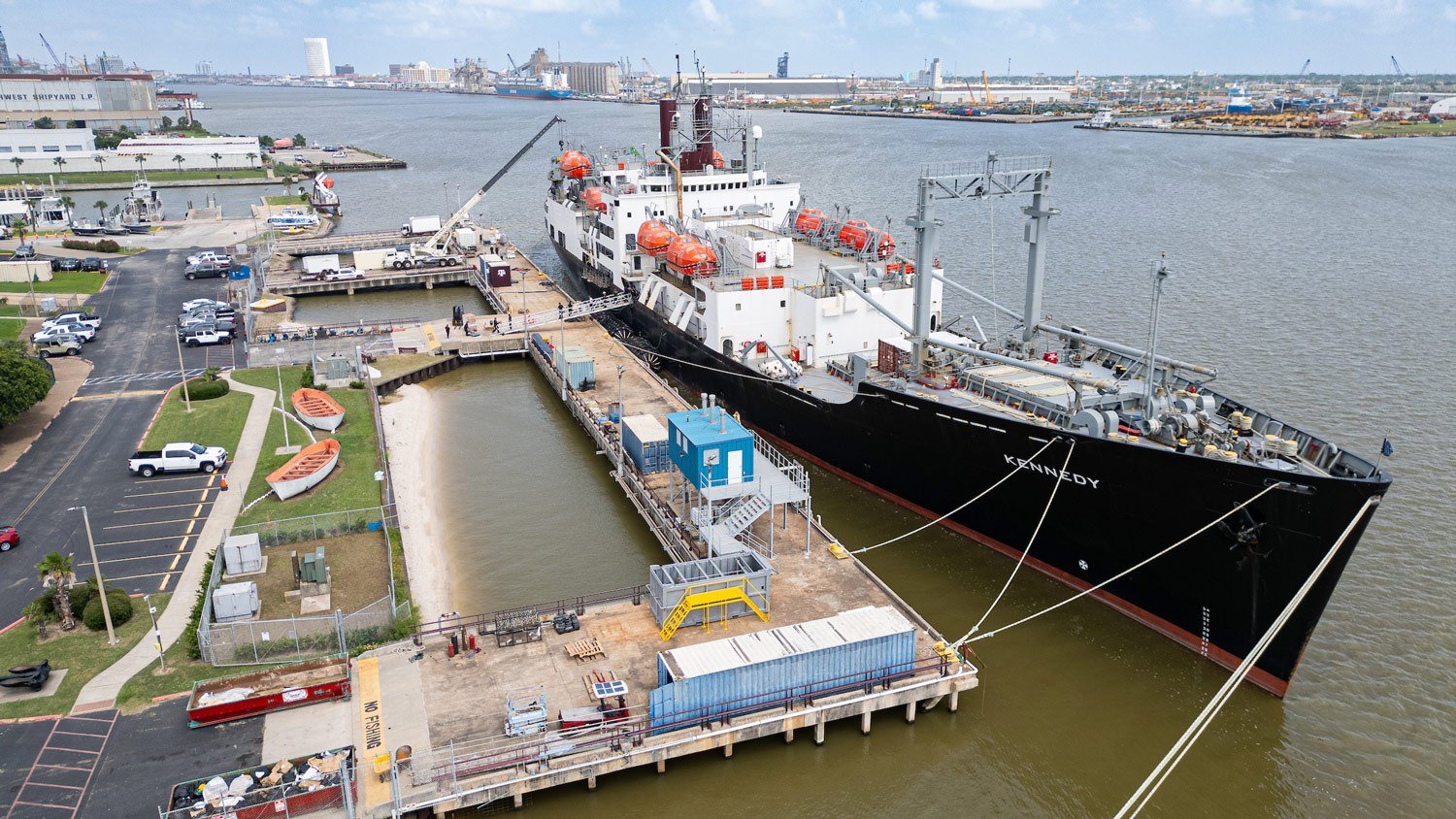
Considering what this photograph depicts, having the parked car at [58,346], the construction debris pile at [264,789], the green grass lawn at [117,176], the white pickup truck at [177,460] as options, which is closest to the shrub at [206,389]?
the white pickup truck at [177,460]

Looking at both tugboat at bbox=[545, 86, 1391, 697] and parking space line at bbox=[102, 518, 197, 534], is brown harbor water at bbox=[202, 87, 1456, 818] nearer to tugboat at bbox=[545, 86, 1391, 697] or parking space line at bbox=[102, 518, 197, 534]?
tugboat at bbox=[545, 86, 1391, 697]

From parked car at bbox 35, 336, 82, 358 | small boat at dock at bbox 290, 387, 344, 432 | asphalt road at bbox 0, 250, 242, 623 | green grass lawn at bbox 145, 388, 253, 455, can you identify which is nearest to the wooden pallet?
asphalt road at bbox 0, 250, 242, 623

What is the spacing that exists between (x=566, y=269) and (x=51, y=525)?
4002 cm

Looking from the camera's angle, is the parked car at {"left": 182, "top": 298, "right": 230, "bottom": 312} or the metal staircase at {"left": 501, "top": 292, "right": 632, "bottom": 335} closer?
the metal staircase at {"left": 501, "top": 292, "right": 632, "bottom": 335}

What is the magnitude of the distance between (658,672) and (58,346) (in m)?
41.3

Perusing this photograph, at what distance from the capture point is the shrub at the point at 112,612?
22.2 m

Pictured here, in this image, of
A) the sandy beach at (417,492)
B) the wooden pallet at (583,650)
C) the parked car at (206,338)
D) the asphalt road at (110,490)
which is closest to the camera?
the wooden pallet at (583,650)

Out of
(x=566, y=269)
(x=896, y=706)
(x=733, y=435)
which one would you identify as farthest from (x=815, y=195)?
(x=896, y=706)

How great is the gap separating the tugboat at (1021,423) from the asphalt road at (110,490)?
19.8m

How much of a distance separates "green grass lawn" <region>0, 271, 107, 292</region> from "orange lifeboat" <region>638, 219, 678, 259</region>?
38.5m

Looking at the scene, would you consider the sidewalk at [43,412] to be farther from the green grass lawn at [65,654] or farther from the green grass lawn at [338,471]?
the green grass lawn at [65,654]

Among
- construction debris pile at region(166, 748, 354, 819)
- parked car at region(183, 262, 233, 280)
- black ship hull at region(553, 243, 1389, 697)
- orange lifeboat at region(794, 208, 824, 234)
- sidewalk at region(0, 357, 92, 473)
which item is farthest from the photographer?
parked car at region(183, 262, 233, 280)

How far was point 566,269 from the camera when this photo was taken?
64312 millimetres

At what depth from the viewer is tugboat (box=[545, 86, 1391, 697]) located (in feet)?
65.3
